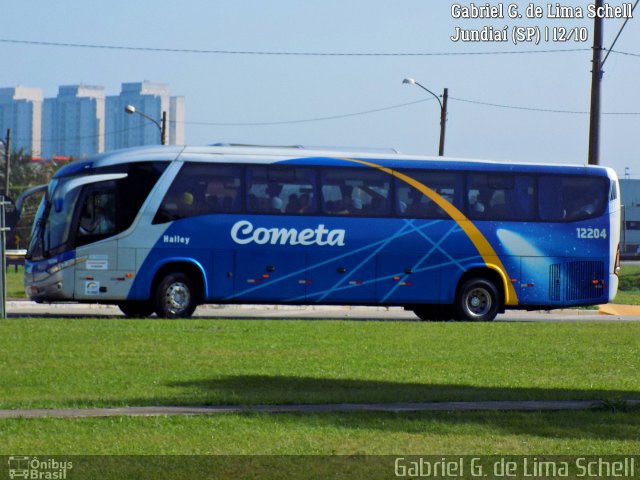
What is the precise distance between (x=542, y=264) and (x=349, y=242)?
4.39 m

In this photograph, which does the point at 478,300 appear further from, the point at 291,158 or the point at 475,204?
the point at 291,158

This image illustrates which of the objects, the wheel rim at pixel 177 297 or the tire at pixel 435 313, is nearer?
the wheel rim at pixel 177 297

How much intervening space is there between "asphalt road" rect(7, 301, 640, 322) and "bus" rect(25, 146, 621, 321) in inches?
54.1

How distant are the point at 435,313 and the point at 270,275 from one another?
4.35 meters

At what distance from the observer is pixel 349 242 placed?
27.7m

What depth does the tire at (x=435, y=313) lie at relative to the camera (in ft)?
95.6

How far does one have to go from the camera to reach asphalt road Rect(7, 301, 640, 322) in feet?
96.5

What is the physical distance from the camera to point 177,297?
26.6 meters

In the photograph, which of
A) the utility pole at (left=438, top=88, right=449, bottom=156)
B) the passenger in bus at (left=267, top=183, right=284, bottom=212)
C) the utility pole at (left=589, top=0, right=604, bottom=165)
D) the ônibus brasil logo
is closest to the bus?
the passenger in bus at (left=267, top=183, right=284, bottom=212)

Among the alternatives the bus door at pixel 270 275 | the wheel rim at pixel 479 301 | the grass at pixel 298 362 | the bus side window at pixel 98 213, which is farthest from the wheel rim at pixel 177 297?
the wheel rim at pixel 479 301

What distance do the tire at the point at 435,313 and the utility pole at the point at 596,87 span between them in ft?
24.1

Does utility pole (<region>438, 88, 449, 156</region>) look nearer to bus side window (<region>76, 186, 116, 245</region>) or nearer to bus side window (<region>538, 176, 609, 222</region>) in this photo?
bus side window (<region>538, 176, 609, 222</region>)

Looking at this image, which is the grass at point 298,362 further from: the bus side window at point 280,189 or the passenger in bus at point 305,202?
the passenger in bus at point 305,202

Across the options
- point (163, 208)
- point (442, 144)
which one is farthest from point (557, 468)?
point (442, 144)
